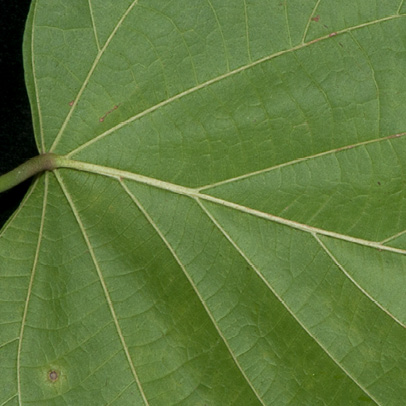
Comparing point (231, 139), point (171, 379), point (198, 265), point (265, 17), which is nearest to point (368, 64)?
point (265, 17)

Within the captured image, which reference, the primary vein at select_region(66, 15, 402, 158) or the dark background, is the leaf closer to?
the primary vein at select_region(66, 15, 402, 158)

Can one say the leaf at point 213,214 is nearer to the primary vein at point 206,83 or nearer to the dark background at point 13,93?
the primary vein at point 206,83

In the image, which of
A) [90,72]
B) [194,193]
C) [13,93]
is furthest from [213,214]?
[13,93]

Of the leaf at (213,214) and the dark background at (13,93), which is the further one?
the dark background at (13,93)

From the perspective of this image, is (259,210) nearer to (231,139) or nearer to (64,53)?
(231,139)

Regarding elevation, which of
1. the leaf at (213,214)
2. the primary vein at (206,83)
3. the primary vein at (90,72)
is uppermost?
the primary vein at (90,72)

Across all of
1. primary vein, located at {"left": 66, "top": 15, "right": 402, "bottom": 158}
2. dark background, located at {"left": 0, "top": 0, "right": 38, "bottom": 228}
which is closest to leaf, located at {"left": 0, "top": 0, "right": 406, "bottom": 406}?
primary vein, located at {"left": 66, "top": 15, "right": 402, "bottom": 158}

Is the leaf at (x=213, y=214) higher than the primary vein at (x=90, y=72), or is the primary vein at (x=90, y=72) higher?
the primary vein at (x=90, y=72)

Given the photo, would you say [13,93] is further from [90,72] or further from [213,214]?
[213,214]

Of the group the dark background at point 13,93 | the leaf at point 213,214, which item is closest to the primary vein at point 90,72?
the leaf at point 213,214
